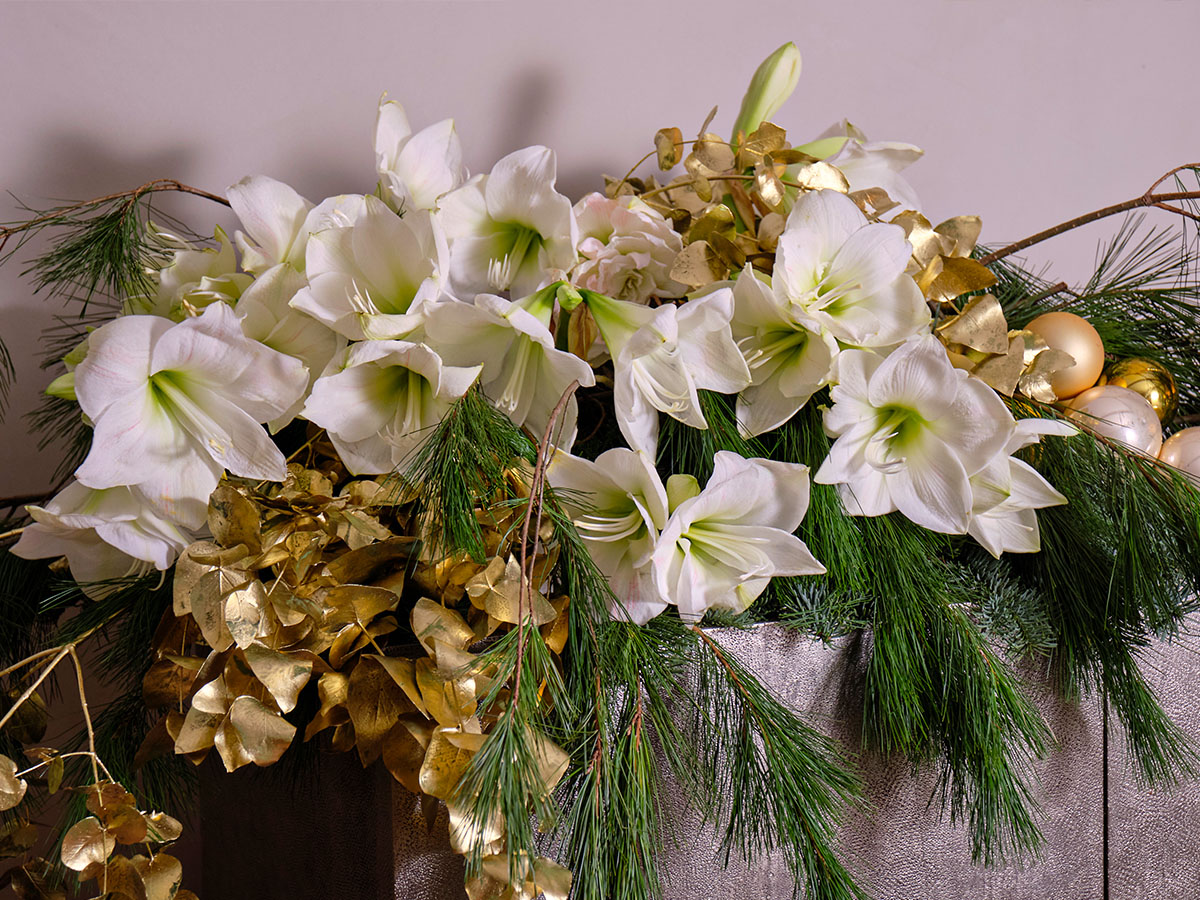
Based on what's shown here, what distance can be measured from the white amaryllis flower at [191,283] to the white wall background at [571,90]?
0.53ft

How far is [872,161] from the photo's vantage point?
0.62 m

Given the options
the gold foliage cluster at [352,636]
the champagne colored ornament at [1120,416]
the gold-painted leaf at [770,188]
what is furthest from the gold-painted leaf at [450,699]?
the champagne colored ornament at [1120,416]

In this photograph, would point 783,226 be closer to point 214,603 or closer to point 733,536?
point 733,536

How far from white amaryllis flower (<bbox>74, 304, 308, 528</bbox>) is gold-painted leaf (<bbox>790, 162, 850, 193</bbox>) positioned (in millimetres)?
321

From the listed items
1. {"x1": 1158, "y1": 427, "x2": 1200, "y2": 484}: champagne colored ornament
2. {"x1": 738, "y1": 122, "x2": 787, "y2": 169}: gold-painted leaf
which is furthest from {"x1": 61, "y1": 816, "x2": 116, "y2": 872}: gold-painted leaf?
{"x1": 1158, "y1": 427, "x2": 1200, "y2": 484}: champagne colored ornament

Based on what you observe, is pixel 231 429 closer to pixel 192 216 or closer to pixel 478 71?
pixel 192 216

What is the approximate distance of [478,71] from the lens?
0.75m

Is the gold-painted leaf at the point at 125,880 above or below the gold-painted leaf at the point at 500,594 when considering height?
below

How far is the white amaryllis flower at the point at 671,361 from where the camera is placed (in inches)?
17.9

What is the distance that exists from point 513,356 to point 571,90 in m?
0.39

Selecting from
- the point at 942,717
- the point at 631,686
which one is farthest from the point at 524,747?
the point at 942,717

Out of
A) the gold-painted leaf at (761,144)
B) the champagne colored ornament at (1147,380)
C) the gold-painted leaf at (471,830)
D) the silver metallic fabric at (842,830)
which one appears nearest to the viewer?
the gold-painted leaf at (471,830)

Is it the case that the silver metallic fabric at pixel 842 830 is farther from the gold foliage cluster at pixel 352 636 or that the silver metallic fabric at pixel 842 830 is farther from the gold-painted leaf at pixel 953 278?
the gold-painted leaf at pixel 953 278

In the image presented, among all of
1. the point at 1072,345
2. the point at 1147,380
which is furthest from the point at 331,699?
Answer: the point at 1147,380
